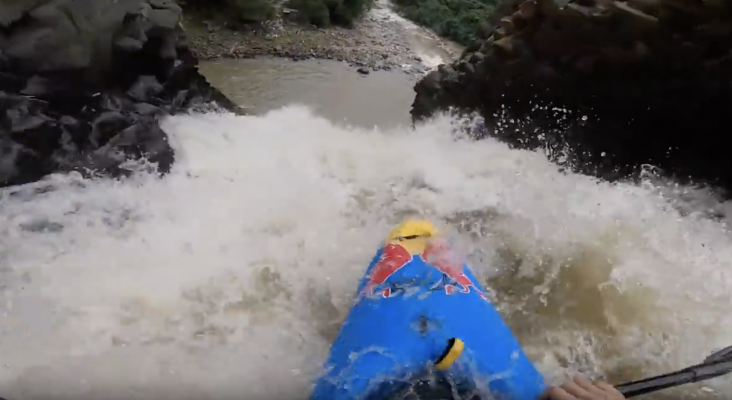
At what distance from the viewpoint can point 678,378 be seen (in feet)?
4.21

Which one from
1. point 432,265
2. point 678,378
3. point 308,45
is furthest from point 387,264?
point 308,45

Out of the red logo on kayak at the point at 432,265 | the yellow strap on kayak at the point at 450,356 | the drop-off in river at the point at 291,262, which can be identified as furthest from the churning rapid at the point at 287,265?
the yellow strap on kayak at the point at 450,356

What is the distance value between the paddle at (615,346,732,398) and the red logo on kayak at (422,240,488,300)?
718 mm

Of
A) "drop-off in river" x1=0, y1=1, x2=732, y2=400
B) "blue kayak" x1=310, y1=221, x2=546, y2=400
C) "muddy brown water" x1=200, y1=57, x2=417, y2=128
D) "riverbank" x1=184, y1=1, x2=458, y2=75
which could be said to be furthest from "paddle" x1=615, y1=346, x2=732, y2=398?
"riverbank" x1=184, y1=1, x2=458, y2=75

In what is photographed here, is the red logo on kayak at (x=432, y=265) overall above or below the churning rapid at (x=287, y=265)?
above

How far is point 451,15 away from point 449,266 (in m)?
7.57

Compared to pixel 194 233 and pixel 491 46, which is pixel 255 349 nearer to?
pixel 194 233

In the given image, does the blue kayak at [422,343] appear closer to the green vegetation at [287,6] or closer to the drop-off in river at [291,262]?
the drop-off in river at [291,262]

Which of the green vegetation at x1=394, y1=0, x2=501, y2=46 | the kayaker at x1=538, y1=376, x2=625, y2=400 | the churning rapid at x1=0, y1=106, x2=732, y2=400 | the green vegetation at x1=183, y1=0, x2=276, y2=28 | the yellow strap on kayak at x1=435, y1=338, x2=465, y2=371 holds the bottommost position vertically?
the green vegetation at x1=394, y1=0, x2=501, y2=46

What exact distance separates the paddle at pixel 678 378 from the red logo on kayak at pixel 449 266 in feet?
2.36

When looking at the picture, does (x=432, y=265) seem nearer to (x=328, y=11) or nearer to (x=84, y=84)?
(x=84, y=84)

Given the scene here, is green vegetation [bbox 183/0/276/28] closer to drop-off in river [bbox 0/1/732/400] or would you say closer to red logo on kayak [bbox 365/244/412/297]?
drop-off in river [bbox 0/1/732/400]

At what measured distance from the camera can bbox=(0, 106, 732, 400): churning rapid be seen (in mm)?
1941

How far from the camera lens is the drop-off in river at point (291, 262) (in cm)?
194
